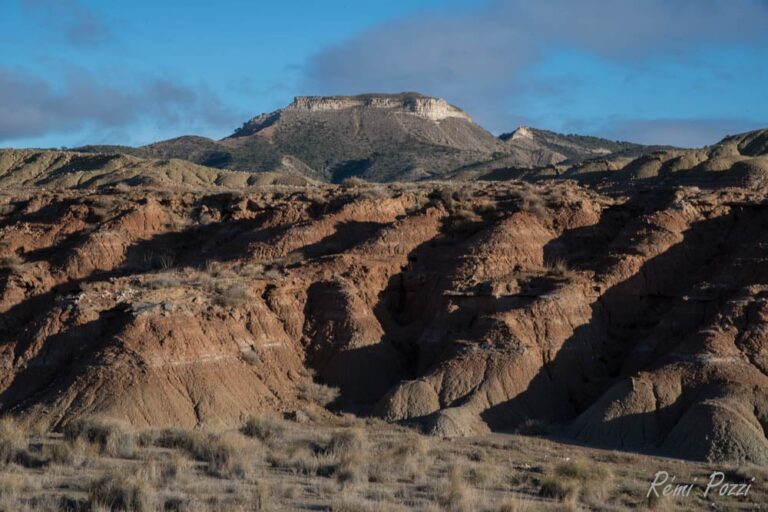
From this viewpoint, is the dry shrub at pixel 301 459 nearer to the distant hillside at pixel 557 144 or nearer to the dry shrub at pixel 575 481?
the dry shrub at pixel 575 481

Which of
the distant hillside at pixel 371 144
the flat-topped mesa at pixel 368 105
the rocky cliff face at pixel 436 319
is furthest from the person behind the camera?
the flat-topped mesa at pixel 368 105

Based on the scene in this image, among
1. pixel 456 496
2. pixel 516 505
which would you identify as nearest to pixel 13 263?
pixel 456 496

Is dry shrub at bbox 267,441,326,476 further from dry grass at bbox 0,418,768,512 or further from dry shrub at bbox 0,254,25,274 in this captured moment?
dry shrub at bbox 0,254,25,274

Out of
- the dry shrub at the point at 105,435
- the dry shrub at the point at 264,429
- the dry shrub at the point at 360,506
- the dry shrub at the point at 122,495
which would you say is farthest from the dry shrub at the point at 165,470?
the dry shrub at the point at 360,506

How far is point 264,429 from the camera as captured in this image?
2417 cm

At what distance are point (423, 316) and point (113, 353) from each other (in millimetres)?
9799

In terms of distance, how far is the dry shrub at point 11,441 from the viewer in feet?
68.6

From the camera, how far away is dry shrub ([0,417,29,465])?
2091 centimetres

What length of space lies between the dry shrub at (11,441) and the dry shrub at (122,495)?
446 centimetres

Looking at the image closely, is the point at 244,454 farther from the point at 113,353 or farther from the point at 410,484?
the point at 113,353

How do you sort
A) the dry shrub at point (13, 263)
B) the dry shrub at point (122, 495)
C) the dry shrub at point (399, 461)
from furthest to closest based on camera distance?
the dry shrub at point (13, 263)
the dry shrub at point (399, 461)
the dry shrub at point (122, 495)

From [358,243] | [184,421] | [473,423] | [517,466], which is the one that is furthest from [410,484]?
[358,243]
